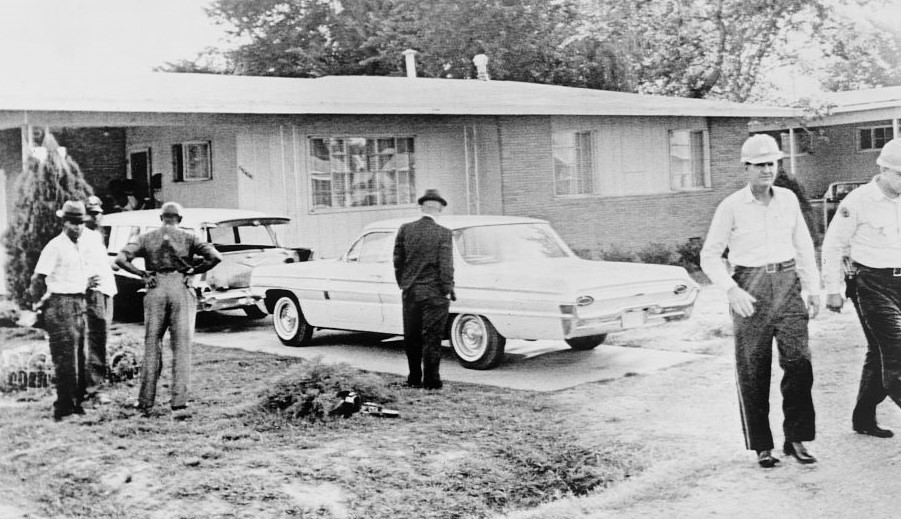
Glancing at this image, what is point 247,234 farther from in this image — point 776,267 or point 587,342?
point 587,342

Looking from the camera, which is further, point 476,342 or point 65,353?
point 476,342

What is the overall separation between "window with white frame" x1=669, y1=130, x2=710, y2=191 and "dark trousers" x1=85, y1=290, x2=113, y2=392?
5039 millimetres

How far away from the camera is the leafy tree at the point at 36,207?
3766 millimetres

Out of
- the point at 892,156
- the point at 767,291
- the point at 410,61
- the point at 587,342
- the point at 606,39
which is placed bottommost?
the point at 587,342

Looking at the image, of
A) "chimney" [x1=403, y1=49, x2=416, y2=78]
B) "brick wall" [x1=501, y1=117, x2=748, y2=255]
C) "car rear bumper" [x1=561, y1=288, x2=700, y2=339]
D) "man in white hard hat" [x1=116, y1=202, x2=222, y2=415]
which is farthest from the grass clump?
"chimney" [x1=403, y1=49, x2=416, y2=78]

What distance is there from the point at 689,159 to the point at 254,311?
447 cm

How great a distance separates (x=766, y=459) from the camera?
4.47m

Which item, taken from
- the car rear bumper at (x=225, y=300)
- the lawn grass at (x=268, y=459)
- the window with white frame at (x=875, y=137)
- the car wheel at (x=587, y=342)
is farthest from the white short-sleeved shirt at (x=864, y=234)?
the car rear bumper at (x=225, y=300)

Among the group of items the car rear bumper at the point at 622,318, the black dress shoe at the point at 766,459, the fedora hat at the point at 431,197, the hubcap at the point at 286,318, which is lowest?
the black dress shoe at the point at 766,459

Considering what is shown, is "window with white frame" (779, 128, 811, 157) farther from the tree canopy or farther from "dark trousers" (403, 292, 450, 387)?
"dark trousers" (403, 292, 450, 387)

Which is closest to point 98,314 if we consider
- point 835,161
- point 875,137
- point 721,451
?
point 721,451

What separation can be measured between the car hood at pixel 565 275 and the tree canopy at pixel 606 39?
1.28 meters

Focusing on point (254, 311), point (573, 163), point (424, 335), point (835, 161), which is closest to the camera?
point (254, 311)

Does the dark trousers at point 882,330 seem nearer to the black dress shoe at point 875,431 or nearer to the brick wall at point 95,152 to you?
the black dress shoe at point 875,431
